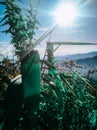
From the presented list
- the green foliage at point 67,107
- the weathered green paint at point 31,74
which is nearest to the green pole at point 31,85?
the weathered green paint at point 31,74

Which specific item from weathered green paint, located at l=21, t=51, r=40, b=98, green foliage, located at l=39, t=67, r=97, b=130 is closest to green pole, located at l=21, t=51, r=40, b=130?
weathered green paint, located at l=21, t=51, r=40, b=98

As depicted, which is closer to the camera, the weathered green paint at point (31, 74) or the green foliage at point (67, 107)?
the weathered green paint at point (31, 74)

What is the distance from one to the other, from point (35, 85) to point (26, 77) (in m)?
0.05

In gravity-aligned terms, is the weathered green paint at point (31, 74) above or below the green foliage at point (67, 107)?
above

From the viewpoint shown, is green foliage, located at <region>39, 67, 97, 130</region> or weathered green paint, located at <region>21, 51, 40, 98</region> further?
green foliage, located at <region>39, 67, 97, 130</region>

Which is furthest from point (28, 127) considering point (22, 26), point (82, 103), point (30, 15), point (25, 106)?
point (30, 15)

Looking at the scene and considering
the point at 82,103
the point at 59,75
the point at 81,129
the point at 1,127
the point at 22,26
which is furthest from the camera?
the point at 22,26

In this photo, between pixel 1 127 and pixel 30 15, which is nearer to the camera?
pixel 1 127

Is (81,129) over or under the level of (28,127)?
under

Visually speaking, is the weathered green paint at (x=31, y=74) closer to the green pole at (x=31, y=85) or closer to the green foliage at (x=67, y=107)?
the green pole at (x=31, y=85)

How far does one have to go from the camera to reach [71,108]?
1246 millimetres

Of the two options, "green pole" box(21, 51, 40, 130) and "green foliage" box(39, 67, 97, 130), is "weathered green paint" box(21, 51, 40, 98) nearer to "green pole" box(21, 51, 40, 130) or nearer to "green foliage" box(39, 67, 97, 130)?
"green pole" box(21, 51, 40, 130)

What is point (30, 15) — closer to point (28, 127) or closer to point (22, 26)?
point (22, 26)

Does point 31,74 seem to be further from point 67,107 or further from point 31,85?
point 67,107
